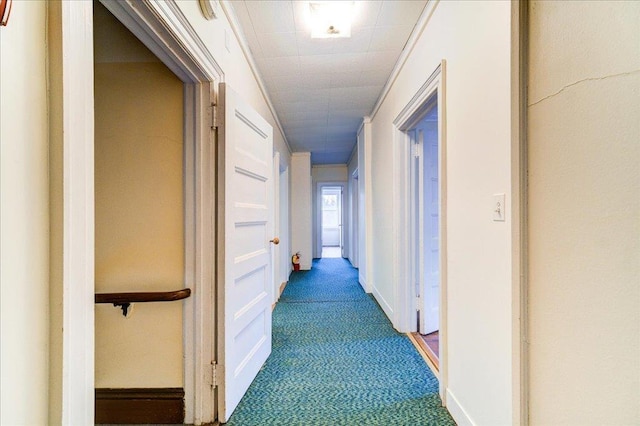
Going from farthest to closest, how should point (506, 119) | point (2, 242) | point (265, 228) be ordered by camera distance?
point (265, 228)
point (506, 119)
point (2, 242)

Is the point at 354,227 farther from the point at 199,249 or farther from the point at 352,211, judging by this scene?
the point at 199,249

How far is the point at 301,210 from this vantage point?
19.3 ft

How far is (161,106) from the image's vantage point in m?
1.57

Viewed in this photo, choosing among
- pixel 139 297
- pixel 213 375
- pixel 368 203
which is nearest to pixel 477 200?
pixel 213 375

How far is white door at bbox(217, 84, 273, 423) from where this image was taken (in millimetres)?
1569

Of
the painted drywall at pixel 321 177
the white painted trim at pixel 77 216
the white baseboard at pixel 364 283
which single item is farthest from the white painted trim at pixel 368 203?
the white painted trim at pixel 77 216

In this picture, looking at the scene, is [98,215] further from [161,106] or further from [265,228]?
[265,228]

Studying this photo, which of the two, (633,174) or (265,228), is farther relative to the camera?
(265,228)

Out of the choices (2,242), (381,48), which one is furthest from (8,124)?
(381,48)

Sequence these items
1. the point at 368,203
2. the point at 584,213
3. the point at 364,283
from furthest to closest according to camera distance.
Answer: the point at 364,283 < the point at 368,203 < the point at 584,213

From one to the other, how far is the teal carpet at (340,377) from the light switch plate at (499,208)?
112cm

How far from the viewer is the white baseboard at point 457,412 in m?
1.42

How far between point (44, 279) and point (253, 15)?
1.91m

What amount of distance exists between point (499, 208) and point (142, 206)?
1665 millimetres
